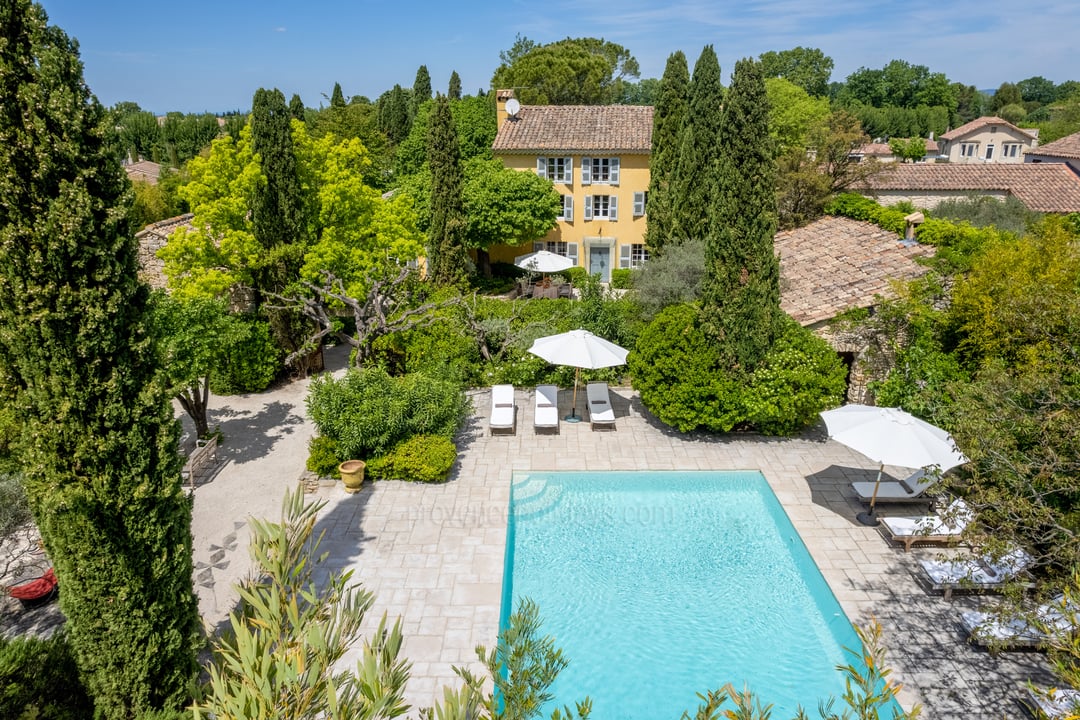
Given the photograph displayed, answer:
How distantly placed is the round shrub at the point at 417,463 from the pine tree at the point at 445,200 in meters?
13.8

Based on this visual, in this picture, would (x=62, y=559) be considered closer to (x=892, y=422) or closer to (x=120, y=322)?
(x=120, y=322)

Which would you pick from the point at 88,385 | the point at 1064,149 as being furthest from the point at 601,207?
the point at 1064,149

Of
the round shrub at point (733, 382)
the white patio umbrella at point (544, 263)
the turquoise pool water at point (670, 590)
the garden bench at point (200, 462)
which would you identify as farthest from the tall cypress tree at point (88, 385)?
the white patio umbrella at point (544, 263)

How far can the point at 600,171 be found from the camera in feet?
109

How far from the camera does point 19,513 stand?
390 inches

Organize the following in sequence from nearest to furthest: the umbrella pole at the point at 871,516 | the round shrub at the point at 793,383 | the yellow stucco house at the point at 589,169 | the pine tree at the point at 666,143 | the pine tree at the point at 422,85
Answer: the umbrella pole at the point at 871,516 → the round shrub at the point at 793,383 → the pine tree at the point at 666,143 → the yellow stucco house at the point at 589,169 → the pine tree at the point at 422,85

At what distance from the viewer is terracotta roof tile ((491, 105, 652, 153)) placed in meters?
32.8

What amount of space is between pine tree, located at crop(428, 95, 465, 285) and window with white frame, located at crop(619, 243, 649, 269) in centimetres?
1059

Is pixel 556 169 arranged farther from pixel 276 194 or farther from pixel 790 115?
pixel 790 115

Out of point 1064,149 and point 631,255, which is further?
point 1064,149

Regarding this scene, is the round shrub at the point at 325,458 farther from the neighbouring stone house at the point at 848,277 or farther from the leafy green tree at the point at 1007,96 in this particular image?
the leafy green tree at the point at 1007,96

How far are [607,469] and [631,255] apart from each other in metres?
21.6

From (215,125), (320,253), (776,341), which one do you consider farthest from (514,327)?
(215,125)

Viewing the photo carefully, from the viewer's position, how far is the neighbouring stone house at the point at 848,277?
57.2 feet
